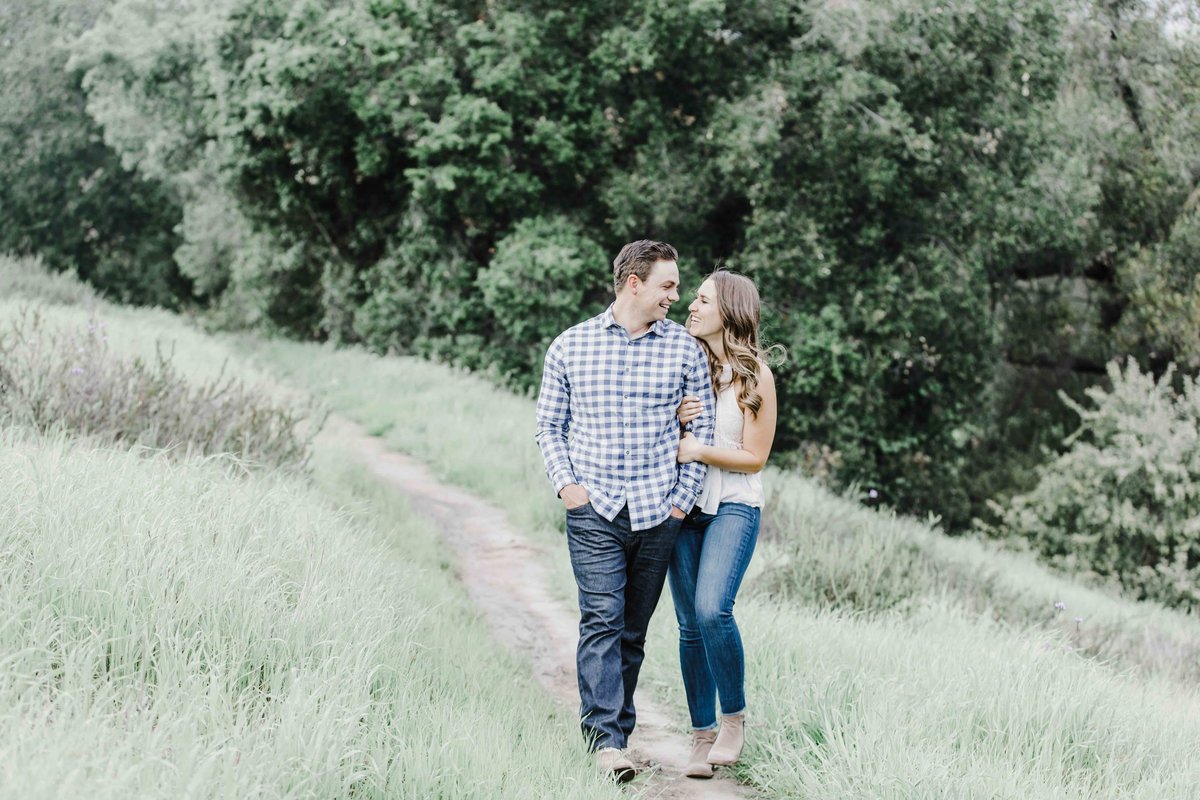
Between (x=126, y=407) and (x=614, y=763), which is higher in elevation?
(x=126, y=407)

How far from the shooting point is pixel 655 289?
14.8ft

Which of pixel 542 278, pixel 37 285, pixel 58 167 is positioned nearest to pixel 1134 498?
pixel 542 278

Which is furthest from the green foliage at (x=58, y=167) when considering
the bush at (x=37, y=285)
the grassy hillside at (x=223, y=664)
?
the grassy hillside at (x=223, y=664)

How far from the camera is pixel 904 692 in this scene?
16.0 ft

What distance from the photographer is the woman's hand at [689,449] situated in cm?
452

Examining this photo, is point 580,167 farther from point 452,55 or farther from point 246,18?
point 246,18

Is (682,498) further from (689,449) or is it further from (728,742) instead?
(728,742)

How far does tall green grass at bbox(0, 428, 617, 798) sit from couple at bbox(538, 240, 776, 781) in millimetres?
522

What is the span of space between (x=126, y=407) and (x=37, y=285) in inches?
561

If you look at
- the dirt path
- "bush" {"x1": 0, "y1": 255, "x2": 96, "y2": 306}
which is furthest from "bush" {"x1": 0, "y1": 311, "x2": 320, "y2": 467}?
"bush" {"x1": 0, "y1": 255, "x2": 96, "y2": 306}

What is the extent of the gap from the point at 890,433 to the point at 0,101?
25.4 metres

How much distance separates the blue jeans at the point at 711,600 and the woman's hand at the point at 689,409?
42 centimetres

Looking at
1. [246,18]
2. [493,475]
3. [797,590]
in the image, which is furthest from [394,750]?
[246,18]

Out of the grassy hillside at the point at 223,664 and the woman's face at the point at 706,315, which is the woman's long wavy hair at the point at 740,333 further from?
the grassy hillside at the point at 223,664
